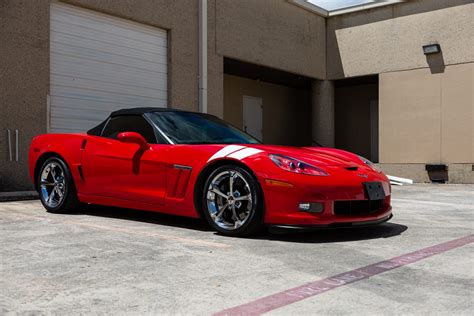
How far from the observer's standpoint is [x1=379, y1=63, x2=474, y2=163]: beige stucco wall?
1395 cm

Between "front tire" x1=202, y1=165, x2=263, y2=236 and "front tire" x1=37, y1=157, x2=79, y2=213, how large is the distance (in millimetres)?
1944

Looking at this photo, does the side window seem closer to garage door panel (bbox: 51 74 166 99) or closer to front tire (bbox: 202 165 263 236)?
front tire (bbox: 202 165 263 236)

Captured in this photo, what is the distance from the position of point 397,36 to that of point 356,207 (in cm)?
1171

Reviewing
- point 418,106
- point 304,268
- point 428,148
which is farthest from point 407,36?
point 304,268

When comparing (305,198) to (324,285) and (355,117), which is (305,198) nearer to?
(324,285)

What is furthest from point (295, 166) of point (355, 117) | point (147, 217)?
point (355, 117)

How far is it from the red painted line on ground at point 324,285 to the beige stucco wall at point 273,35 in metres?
9.60

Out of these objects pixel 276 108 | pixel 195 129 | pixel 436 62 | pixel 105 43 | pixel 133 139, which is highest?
pixel 436 62

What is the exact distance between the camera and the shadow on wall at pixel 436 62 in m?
14.3

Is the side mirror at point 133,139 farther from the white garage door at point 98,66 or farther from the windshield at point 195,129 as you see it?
the white garage door at point 98,66

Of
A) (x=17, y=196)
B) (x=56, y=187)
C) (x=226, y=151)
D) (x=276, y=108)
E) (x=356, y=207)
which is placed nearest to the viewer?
(x=356, y=207)

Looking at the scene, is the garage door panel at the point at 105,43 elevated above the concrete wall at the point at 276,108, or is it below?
above

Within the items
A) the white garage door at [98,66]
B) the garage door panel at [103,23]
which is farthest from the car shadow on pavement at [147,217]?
the garage door panel at [103,23]

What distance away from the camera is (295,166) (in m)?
4.55
